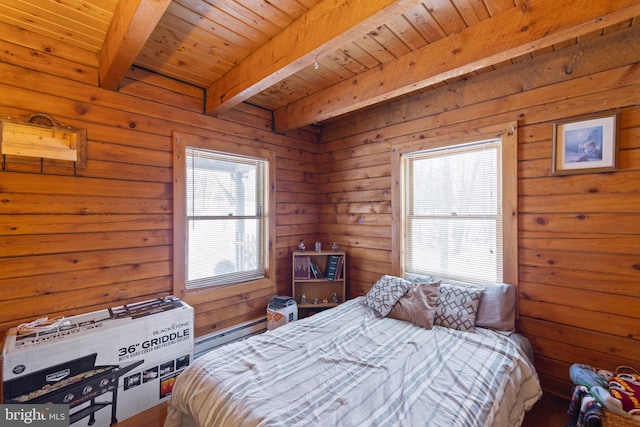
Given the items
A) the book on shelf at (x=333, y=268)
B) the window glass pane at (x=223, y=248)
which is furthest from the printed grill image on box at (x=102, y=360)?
the book on shelf at (x=333, y=268)

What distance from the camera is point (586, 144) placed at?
1.89m

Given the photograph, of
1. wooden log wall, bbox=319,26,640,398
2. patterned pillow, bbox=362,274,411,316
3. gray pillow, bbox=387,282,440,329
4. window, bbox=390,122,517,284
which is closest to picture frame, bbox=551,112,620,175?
wooden log wall, bbox=319,26,640,398

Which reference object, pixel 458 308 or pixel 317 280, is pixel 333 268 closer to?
pixel 317 280

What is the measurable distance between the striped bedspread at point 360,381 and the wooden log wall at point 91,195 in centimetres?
103

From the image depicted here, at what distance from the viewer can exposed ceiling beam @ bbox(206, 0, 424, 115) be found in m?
1.32

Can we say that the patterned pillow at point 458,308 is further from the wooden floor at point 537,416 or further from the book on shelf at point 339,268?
the book on shelf at point 339,268

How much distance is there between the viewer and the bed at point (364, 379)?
126cm

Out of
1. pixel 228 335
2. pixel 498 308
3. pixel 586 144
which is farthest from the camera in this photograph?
pixel 228 335

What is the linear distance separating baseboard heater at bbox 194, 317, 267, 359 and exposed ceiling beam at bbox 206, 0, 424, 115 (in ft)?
6.95

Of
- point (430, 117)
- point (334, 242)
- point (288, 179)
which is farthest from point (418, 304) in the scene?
point (288, 179)

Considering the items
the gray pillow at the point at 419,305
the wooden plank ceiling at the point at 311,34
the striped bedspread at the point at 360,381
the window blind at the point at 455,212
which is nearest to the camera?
the striped bedspread at the point at 360,381

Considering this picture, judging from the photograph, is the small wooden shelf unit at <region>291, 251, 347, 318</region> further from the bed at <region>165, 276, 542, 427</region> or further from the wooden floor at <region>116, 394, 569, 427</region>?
the wooden floor at <region>116, 394, 569, 427</region>

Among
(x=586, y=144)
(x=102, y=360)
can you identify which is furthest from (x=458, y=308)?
(x=102, y=360)

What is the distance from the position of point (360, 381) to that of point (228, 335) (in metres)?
1.65
